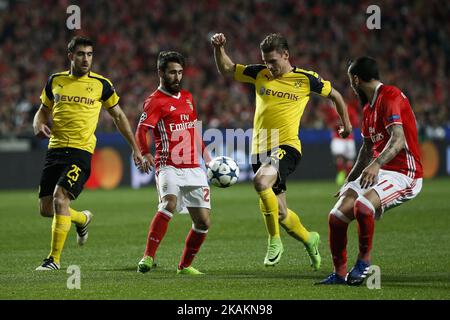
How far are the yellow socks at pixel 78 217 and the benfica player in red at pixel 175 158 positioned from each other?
60.2 inches

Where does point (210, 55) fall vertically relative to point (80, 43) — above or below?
above

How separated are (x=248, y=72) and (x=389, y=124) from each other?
2326 millimetres

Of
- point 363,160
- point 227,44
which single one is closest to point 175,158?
point 363,160

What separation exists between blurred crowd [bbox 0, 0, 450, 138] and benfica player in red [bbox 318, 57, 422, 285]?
15632mm

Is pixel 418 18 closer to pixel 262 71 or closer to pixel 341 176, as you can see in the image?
pixel 341 176

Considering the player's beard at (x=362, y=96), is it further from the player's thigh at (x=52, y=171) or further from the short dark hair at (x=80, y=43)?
the player's thigh at (x=52, y=171)

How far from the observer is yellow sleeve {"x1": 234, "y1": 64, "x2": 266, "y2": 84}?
960 centimetres

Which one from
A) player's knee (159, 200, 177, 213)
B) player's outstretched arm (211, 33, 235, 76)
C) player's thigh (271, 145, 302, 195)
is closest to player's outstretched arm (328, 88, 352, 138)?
player's thigh (271, 145, 302, 195)

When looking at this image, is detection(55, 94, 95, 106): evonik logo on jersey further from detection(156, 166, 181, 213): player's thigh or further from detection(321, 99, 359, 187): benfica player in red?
detection(321, 99, 359, 187): benfica player in red

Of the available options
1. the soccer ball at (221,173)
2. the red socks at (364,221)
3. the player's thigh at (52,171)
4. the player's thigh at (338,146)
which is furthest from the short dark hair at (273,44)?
the player's thigh at (338,146)

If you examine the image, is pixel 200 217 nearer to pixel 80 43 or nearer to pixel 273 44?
pixel 273 44

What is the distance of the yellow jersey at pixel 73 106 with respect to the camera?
965cm

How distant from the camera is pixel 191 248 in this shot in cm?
895
